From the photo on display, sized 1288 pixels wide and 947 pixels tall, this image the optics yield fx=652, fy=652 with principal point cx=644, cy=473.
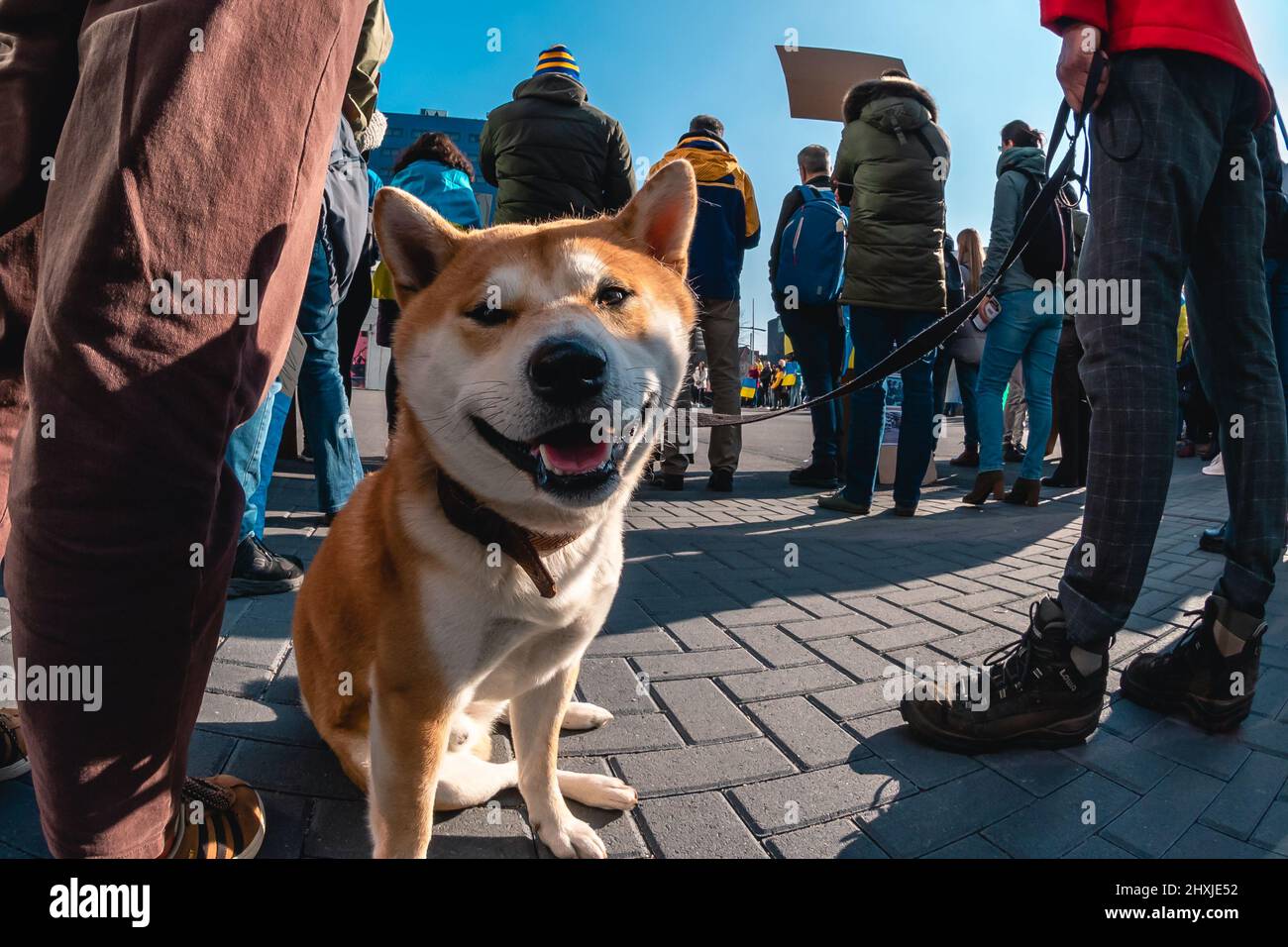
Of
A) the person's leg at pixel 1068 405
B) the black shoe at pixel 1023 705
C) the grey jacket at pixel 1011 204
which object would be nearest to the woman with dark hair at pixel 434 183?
the black shoe at pixel 1023 705

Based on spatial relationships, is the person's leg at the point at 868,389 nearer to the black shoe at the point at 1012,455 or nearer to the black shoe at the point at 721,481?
the black shoe at the point at 721,481

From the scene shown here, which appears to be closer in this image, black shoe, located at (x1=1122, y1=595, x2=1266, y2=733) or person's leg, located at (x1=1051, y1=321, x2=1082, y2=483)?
black shoe, located at (x1=1122, y1=595, x2=1266, y2=733)

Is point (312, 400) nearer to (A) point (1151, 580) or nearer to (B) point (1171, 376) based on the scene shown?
(B) point (1171, 376)

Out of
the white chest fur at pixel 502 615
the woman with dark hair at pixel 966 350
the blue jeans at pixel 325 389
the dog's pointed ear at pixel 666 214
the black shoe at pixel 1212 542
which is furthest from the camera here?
the woman with dark hair at pixel 966 350

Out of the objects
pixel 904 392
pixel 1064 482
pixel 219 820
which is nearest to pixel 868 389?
pixel 904 392

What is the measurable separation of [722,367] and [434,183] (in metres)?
2.91

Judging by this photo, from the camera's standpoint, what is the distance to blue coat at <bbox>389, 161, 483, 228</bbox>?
4840mm

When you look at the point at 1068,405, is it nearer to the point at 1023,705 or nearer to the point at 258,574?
the point at 1023,705

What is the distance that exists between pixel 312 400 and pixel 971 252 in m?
8.52

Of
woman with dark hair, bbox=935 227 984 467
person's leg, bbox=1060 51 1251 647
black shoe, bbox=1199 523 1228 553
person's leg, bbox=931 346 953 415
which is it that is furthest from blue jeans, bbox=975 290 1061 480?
person's leg, bbox=1060 51 1251 647

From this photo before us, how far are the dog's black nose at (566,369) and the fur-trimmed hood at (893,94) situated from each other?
4.75 m

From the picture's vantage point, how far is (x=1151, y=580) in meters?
3.65

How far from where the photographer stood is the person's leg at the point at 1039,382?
5961mm

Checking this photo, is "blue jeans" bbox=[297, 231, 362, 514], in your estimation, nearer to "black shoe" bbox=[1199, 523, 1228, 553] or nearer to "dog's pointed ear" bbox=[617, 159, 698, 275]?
"dog's pointed ear" bbox=[617, 159, 698, 275]
